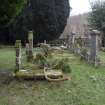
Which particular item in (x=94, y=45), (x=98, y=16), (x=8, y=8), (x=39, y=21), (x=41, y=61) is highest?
(x=98, y=16)

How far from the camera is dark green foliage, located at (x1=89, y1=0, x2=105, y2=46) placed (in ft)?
62.3

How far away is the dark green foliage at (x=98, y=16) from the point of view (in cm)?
1898

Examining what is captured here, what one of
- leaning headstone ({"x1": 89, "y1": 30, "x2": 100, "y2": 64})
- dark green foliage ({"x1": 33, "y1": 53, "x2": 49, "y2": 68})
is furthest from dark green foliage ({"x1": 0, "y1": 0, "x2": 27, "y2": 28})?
leaning headstone ({"x1": 89, "y1": 30, "x2": 100, "y2": 64})

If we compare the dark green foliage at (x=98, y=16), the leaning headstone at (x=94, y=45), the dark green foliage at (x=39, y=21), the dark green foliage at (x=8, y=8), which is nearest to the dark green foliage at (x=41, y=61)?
the dark green foliage at (x=8, y=8)

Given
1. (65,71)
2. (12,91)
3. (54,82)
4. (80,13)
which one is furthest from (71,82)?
(80,13)

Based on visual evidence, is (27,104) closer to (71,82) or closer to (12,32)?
(71,82)

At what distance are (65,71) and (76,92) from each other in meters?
1.84

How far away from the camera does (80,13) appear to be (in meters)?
29.9

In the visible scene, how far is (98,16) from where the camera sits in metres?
19.3

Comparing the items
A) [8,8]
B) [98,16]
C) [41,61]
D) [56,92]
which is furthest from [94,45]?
[98,16]

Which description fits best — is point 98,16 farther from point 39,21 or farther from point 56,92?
point 56,92

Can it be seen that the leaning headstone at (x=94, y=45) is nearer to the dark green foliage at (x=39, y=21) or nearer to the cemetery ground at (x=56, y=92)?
the cemetery ground at (x=56, y=92)

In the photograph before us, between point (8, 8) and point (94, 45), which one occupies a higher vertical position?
point (8, 8)

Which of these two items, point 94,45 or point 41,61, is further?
point 94,45
